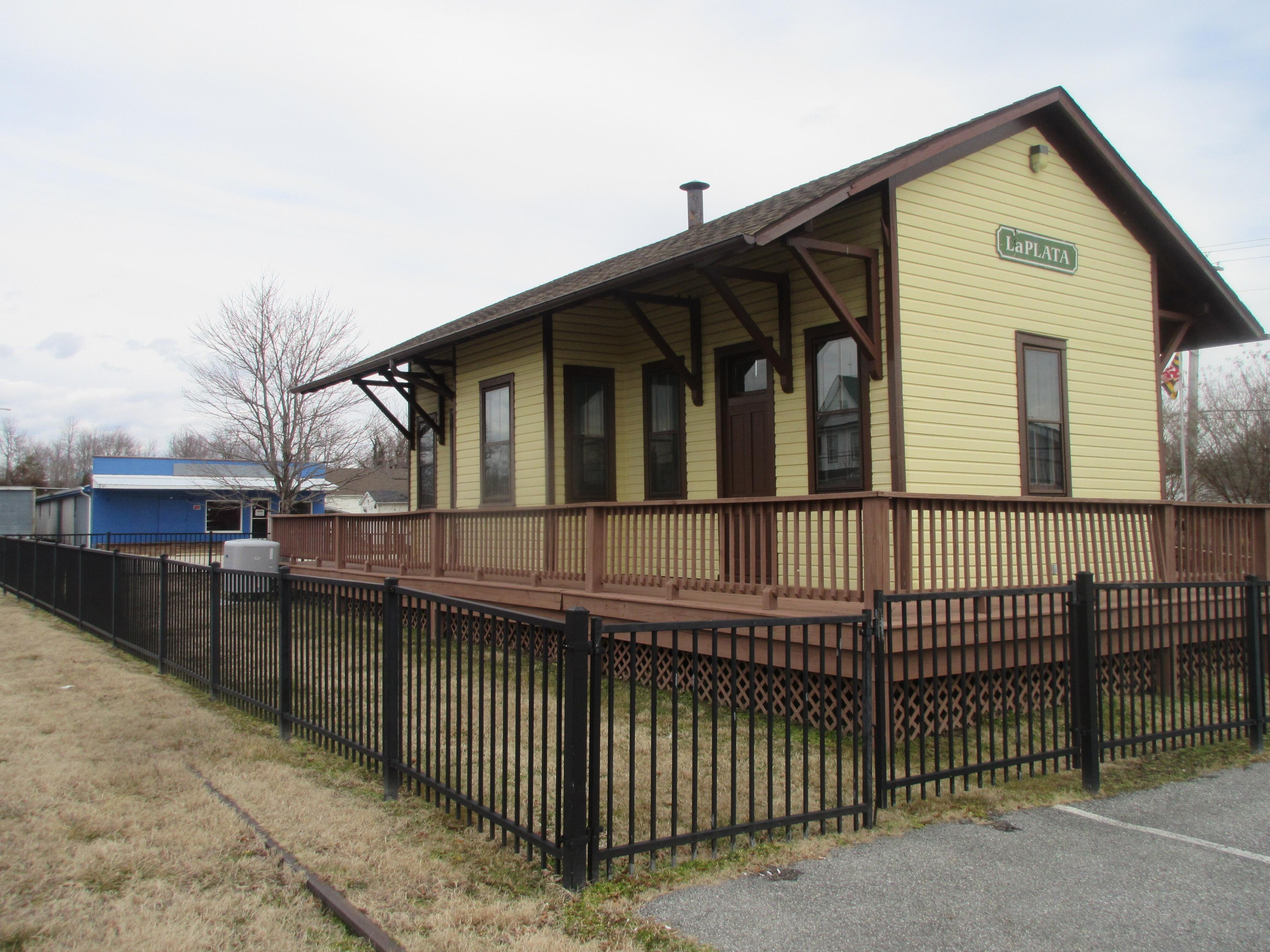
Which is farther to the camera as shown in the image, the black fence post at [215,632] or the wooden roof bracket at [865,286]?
the black fence post at [215,632]

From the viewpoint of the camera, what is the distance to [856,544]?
7.84m

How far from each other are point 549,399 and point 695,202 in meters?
4.57

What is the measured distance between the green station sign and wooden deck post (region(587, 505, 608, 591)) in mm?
5004

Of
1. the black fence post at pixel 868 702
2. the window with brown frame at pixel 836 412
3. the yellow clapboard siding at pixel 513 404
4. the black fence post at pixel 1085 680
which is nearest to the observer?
the black fence post at pixel 868 702

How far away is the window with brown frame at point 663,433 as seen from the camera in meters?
12.0

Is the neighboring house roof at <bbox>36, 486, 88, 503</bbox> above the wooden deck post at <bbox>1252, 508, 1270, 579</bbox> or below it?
above

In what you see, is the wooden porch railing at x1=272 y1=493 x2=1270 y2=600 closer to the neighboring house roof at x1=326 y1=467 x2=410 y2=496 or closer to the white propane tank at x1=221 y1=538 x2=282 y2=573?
the white propane tank at x1=221 y1=538 x2=282 y2=573

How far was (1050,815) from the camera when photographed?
5688 mm

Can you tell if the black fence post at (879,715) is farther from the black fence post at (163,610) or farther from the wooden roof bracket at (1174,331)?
the wooden roof bracket at (1174,331)

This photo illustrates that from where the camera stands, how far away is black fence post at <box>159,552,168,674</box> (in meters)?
10.2

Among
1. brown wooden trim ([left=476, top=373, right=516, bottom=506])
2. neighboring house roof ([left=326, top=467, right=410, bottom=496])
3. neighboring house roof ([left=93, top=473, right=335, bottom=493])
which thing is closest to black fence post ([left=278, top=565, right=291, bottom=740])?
brown wooden trim ([left=476, top=373, right=516, bottom=506])

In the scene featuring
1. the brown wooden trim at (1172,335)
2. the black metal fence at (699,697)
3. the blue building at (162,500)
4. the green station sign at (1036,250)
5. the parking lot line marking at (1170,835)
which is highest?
the green station sign at (1036,250)

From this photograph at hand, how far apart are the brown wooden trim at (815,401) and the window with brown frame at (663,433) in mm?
2204

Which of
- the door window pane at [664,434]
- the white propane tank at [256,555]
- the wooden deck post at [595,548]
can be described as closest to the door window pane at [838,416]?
the wooden deck post at [595,548]
